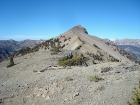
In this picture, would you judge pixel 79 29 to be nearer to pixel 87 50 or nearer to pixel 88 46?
pixel 88 46

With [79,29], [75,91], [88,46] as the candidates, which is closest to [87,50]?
[88,46]

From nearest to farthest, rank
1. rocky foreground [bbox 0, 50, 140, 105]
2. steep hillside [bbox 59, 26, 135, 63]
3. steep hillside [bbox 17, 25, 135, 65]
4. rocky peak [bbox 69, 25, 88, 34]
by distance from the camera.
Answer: rocky foreground [bbox 0, 50, 140, 105] < steep hillside [bbox 17, 25, 135, 65] < steep hillside [bbox 59, 26, 135, 63] < rocky peak [bbox 69, 25, 88, 34]

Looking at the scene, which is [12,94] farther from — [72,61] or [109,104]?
[72,61]

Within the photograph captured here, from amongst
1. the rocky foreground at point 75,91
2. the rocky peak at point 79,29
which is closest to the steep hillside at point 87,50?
the rocky foreground at point 75,91

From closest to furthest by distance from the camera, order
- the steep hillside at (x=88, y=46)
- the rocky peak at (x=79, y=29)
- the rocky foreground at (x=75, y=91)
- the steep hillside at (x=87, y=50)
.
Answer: the rocky foreground at (x=75, y=91)
the steep hillside at (x=87, y=50)
the steep hillside at (x=88, y=46)
the rocky peak at (x=79, y=29)

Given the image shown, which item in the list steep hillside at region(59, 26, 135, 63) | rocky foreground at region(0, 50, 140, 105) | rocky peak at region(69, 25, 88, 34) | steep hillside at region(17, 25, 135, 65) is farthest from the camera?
rocky peak at region(69, 25, 88, 34)

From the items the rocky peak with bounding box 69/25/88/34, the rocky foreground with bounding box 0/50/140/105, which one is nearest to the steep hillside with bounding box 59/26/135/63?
the rocky peak with bounding box 69/25/88/34

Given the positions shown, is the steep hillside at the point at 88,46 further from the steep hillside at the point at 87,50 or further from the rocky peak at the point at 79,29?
the rocky peak at the point at 79,29

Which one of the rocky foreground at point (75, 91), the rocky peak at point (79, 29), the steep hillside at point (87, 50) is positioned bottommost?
the rocky foreground at point (75, 91)

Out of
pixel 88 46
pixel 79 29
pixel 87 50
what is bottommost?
pixel 87 50

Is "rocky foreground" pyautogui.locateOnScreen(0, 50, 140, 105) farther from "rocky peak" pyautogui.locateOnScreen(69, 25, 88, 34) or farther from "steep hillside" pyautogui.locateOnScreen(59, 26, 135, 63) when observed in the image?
"rocky peak" pyautogui.locateOnScreen(69, 25, 88, 34)

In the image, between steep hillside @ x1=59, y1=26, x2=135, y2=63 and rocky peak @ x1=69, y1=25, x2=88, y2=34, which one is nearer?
steep hillside @ x1=59, y1=26, x2=135, y2=63

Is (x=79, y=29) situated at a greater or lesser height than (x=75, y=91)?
greater

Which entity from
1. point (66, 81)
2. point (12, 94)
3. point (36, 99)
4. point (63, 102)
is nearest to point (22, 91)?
point (12, 94)
